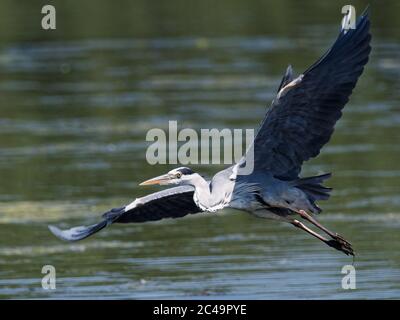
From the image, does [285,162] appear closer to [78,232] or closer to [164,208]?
[164,208]

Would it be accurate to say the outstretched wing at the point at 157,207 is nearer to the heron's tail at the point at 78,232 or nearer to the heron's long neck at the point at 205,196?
the heron's tail at the point at 78,232

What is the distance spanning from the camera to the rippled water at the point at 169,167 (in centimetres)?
1393

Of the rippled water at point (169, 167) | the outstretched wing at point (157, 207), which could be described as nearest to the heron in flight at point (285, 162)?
the outstretched wing at point (157, 207)

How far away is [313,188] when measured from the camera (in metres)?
12.1

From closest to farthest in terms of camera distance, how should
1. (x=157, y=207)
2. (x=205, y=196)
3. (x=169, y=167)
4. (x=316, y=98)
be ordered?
(x=316, y=98) < (x=205, y=196) < (x=157, y=207) < (x=169, y=167)

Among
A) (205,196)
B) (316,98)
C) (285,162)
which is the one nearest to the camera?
(316,98)

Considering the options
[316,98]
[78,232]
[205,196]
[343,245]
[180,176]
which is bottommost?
[343,245]

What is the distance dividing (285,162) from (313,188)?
389 mm

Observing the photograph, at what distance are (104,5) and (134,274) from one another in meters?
22.5

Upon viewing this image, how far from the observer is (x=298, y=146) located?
1180cm

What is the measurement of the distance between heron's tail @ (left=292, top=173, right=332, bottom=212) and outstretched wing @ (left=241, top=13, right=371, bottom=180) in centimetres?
36

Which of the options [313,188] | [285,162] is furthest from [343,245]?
[285,162]
